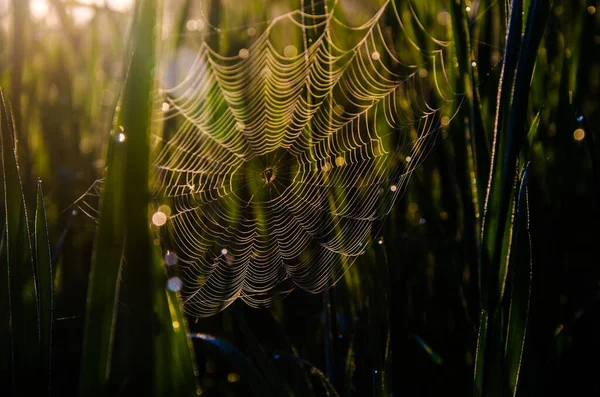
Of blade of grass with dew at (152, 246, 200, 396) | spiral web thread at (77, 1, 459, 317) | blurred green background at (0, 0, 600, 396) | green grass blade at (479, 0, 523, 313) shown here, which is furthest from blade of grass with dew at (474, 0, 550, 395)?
spiral web thread at (77, 1, 459, 317)

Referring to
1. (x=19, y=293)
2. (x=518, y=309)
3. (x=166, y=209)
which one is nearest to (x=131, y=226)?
(x=19, y=293)

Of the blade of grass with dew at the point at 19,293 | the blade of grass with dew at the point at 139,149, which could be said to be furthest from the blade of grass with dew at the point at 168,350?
the blade of grass with dew at the point at 19,293

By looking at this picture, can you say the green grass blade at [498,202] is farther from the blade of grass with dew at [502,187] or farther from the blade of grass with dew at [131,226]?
the blade of grass with dew at [131,226]

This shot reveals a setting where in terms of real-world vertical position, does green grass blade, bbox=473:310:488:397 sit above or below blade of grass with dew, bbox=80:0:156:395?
below

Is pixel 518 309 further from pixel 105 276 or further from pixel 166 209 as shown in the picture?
pixel 166 209

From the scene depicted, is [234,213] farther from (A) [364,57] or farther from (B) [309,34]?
(A) [364,57]

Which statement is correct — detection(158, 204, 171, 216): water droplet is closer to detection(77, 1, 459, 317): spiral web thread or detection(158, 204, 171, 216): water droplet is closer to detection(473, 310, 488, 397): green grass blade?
detection(77, 1, 459, 317): spiral web thread
